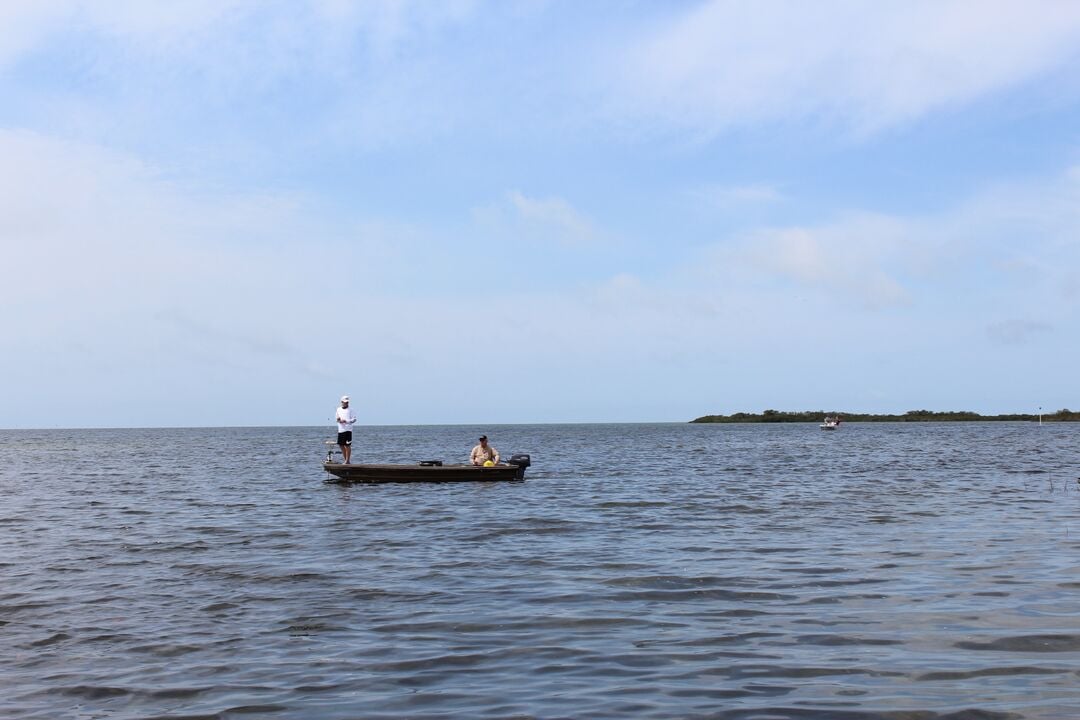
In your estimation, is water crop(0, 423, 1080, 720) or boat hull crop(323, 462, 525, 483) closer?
water crop(0, 423, 1080, 720)

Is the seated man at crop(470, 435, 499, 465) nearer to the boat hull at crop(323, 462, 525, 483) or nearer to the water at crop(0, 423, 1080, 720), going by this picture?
the boat hull at crop(323, 462, 525, 483)

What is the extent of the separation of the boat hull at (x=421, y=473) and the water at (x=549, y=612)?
304 inches

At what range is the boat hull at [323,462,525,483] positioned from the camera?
33188mm

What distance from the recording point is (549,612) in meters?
11.9

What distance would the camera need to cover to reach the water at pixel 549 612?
8.48 m

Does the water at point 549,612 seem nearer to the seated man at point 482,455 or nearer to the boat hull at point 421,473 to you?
the boat hull at point 421,473

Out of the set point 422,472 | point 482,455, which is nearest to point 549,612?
point 422,472

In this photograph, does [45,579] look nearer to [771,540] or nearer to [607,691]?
[607,691]

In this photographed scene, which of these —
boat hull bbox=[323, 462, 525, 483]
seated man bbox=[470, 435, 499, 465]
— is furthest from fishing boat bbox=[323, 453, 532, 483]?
seated man bbox=[470, 435, 499, 465]

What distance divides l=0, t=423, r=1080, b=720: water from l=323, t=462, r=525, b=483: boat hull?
7.72 metres

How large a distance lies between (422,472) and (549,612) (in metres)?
21.8

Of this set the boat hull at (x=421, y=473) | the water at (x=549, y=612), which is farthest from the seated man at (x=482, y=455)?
the water at (x=549, y=612)

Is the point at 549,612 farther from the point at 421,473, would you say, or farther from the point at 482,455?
the point at 482,455

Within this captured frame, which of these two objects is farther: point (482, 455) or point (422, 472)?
point (482, 455)
